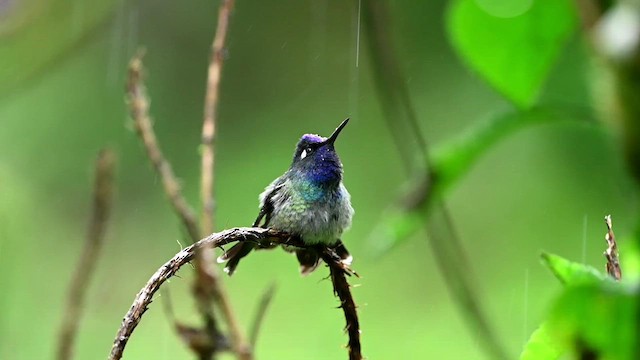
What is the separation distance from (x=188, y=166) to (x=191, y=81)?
35 cm

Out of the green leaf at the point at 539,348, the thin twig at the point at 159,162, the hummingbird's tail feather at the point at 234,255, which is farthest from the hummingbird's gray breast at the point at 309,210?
the green leaf at the point at 539,348

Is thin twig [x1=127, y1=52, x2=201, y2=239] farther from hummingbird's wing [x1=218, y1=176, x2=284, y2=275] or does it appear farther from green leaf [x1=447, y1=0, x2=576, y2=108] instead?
hummingbird's wing [x1=218, y1=176, x2=284, y2=275]

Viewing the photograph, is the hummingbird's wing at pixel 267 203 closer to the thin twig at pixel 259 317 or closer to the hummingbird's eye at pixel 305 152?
the hummingbird's eye at pixel 305 152

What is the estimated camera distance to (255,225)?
65.7 inches

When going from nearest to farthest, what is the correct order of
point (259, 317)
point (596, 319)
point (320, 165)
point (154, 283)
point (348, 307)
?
point (596, 319), point (259, 317), point (154, 283), point (348, 307), point (320, 165)

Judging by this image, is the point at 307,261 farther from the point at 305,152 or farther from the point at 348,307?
the point at 348,307

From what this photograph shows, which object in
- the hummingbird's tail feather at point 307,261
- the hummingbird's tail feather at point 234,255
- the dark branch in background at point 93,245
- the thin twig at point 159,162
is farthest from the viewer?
the hummingbird's tail feather at point 307,261

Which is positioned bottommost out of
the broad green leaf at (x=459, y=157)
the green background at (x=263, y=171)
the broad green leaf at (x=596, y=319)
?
the broad green leaf at (x=596, y=319)

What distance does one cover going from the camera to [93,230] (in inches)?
19.9

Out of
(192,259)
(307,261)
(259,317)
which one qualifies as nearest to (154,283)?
(192,259)

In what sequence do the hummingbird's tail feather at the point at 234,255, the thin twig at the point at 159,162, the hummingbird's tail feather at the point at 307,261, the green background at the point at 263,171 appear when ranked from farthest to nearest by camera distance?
the green background at the point at 263,171 → the hummingbird's tail feather at the point at 307,261 → the hummingbird's tail feather at the point at 234,255 → the thin twig at the point at 159,162

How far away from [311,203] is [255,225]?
15 centimetres

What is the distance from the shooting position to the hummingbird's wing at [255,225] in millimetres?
1350

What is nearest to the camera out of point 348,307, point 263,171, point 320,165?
point 348,307
